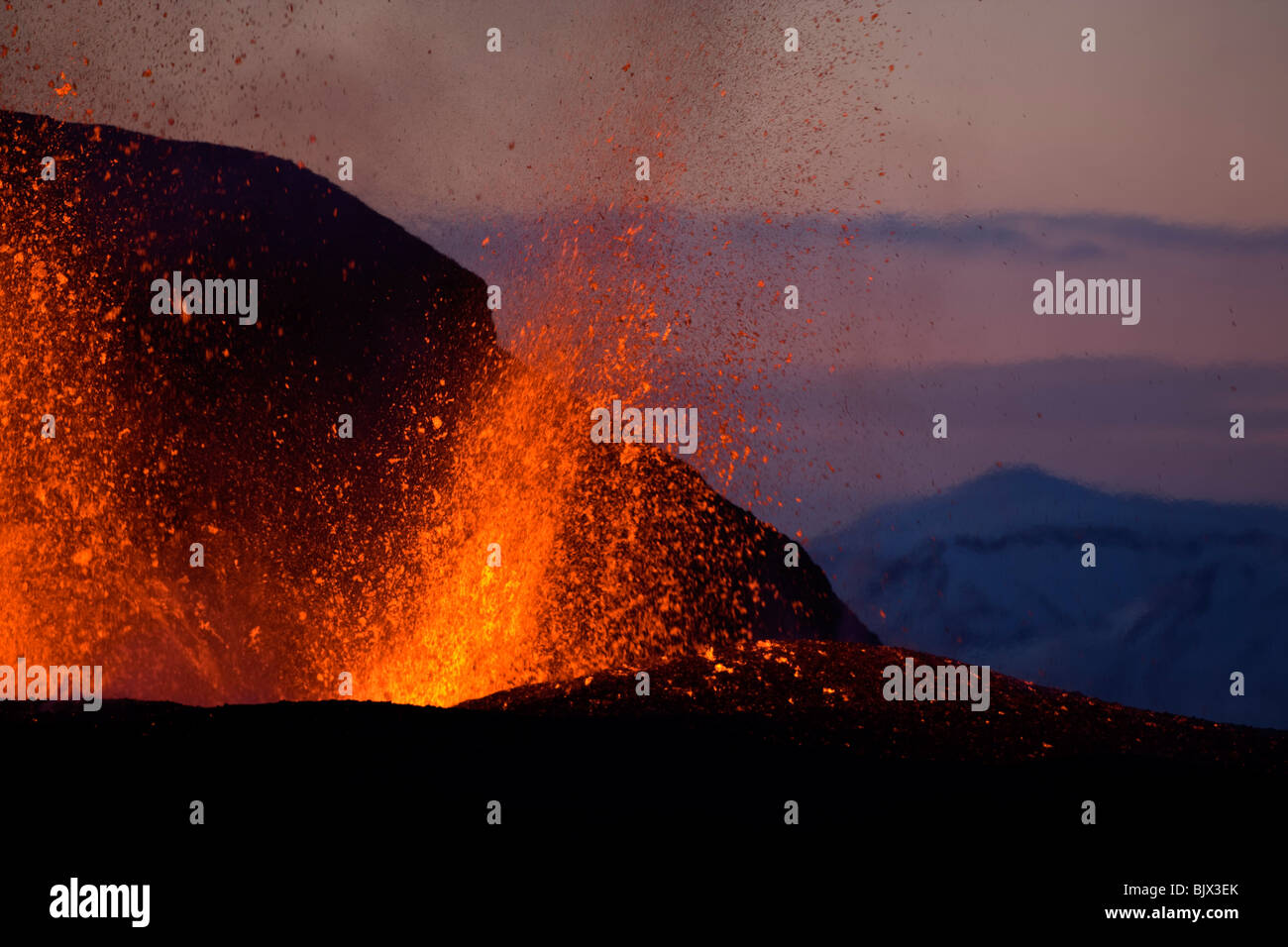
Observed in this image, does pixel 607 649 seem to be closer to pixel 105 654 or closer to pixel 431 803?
pixel 105 654

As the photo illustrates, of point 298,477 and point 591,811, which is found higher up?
point 298,477

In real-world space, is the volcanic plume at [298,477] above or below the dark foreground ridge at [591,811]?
above

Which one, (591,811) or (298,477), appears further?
(298,477)

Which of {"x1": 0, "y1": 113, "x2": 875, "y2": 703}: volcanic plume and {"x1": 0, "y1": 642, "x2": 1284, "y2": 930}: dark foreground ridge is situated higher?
{"x1": 0, "y1": 113, "x2": 875, "y2": 703}: volcanic plume

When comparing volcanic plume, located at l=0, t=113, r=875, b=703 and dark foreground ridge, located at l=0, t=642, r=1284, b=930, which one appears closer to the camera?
dark foreground ridge, located at l=0, t=642, r=1284, b=930
